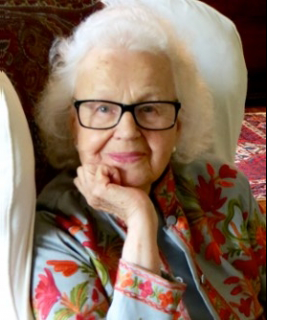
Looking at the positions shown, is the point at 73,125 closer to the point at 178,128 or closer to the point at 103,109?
the point at 103,109

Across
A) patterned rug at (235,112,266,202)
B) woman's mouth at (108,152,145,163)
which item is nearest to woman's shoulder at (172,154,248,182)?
woman's mouth at (108,152,145,163)

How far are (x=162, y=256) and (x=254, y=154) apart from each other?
228 centimetres

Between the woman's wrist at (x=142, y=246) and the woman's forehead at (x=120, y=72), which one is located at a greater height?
the woman's forehead at (x=120, y=72)

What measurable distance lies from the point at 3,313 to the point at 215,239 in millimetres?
562

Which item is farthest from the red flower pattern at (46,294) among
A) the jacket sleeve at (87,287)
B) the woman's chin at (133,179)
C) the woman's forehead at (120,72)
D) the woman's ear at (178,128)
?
the woman's ear at (178,128)

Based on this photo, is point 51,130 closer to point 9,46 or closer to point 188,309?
point 9,46

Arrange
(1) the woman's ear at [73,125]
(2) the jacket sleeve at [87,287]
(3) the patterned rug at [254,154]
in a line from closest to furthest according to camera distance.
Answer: (2) the jacket sleeve at [87,287] → (1) the woman's ear at [73,125] → (3) the patterned rug at [254,154]

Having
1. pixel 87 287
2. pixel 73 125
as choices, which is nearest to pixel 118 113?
pixel 73 125

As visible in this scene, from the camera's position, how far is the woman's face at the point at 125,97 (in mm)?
1110

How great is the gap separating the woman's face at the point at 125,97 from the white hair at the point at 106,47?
0.11ft

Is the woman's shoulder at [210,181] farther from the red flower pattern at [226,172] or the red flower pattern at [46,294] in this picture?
the red flower pattern at [46,294]

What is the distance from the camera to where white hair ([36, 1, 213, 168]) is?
3.84ft
